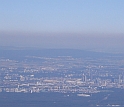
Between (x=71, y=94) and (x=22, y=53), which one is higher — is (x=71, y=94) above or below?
below

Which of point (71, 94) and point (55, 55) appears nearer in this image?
point (71, 94)

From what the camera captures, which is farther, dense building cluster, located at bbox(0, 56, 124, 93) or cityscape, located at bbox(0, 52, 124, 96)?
dense building cluster, located at bbox(0, 56, 124, 93)

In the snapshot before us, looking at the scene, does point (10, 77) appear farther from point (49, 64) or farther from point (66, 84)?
point (49, 64)

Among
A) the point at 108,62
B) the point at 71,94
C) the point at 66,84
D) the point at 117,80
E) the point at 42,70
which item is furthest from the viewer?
the point at 108,62

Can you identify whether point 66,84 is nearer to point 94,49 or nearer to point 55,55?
point 55,55

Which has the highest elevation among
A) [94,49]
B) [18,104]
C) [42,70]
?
[94,49]

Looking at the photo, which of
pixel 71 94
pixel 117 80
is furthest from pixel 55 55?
pixel 71 94

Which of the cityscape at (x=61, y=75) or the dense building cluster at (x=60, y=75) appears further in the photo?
the dense building cluster at (x=60, y=75)

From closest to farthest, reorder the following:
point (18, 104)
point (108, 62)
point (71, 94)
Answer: point (18, 104), point (71, 94), point (108, 62)

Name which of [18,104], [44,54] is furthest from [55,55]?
[18,104]
